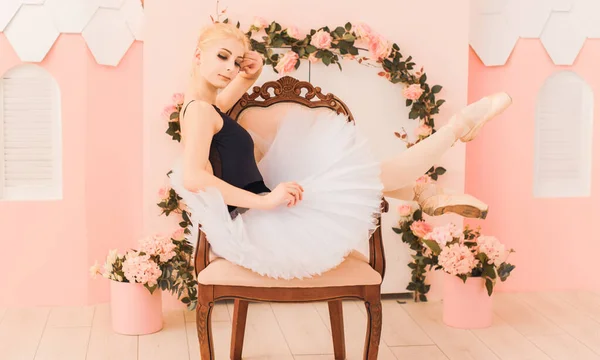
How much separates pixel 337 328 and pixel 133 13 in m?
1.87

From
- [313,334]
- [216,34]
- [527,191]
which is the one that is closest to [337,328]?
[313,334]

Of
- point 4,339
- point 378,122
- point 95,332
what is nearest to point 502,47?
point 378,122

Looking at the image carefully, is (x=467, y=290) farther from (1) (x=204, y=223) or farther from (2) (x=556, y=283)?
(1) (x=204, y=223)

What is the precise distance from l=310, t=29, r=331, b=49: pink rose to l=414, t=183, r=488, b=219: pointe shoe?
3.06 feet

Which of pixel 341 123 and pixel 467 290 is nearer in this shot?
pixel 341 123

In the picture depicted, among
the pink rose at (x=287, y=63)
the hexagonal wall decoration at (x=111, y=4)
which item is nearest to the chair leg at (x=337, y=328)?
the pink rose at (x=287, y=63)

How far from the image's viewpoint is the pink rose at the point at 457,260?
327 cm

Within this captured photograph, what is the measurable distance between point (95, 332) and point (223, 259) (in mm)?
1097

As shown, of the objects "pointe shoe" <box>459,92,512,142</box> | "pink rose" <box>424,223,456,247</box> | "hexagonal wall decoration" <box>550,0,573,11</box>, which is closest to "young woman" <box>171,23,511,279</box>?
"pointe shoe" <box>459,92,512,142</box>

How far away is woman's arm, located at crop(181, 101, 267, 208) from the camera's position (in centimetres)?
238

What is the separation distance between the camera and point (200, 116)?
8.07 ft

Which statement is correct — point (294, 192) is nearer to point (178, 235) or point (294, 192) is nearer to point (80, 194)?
point (178, 235)

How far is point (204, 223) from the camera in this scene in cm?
237

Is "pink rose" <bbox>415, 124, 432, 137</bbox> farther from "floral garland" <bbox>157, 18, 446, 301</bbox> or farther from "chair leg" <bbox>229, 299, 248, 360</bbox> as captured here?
"chair leg" <bbox>229, 299, 248, 360</bbox>
